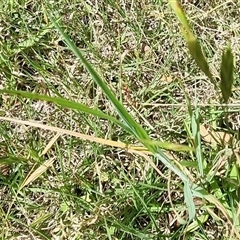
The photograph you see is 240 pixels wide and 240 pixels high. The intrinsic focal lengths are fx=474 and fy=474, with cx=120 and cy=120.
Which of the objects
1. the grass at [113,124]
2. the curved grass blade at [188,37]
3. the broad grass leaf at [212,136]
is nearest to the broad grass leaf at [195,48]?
the curved grass blade at [188,37]

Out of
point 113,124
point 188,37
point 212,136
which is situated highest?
point 188,37

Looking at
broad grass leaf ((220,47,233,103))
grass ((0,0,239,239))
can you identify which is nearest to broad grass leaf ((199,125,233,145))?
grass ((0,0,239,239))

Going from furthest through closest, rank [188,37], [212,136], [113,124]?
[113,124], [212,136], [188,37]

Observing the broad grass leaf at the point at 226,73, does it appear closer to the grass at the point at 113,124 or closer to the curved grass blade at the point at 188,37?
the curved grass blade at the point at 188,37

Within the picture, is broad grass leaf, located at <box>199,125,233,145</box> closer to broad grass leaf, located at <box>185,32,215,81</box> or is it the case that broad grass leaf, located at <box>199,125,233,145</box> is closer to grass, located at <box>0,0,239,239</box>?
grass, located at <box>0,0,239,239</box>

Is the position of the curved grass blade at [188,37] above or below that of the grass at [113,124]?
above

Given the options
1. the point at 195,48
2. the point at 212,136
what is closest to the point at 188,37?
the point at 195,48

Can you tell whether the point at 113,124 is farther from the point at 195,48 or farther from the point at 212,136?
the point at 195,48

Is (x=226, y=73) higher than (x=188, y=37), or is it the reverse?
(x=188, y=37)
